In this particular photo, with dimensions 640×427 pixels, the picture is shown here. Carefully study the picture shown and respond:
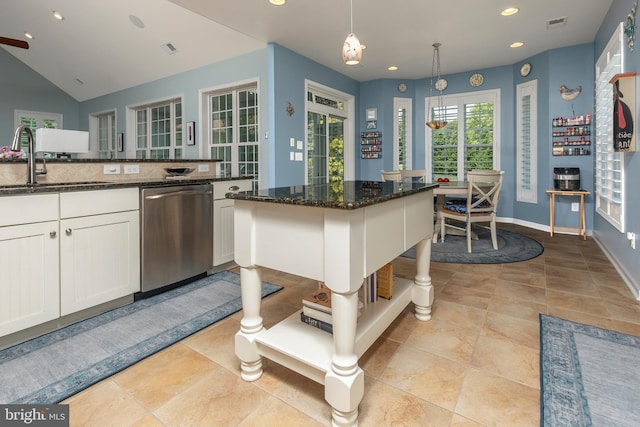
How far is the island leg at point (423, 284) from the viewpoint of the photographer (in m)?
2.22

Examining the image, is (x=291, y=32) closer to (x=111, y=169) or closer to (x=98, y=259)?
(x=111, y=169)

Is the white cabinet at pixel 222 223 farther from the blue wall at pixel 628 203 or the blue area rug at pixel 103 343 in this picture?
the blue wall at pixel 628 203

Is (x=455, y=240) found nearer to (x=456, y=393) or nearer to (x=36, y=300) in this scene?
(x=456, y=393)

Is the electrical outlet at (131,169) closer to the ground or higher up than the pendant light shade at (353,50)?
closer to the ground

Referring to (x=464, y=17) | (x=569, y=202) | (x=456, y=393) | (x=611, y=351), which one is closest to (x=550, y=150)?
(x=569, y=202)

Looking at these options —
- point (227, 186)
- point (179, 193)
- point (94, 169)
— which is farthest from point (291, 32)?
point (94, 169)

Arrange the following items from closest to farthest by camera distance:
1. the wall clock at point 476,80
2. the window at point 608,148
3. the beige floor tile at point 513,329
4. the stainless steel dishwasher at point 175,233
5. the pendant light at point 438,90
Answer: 1. the beige floor tile at point 513,329
2. the stainless steel dishwasher at point 175,233
3. the window at point 608,148
4. the pendant light at point 438,90
5. the wall clock at point 476,80

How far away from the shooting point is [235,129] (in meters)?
5.46

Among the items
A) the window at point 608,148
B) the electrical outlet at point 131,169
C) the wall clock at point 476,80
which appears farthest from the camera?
the wall clock at point 476,80

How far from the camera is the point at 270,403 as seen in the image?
1474 mm

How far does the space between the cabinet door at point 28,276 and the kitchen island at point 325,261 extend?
134cm

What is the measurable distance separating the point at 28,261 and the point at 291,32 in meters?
3.67

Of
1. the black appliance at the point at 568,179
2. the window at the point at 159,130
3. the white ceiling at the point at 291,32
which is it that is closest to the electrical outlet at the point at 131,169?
the white ceiling at the point at 291,32

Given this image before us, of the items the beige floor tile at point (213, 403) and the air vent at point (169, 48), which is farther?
the air vent at point (169, 48)
